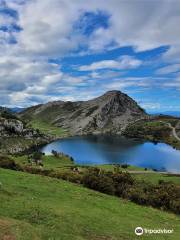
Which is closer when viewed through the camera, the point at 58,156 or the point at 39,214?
the point at 39,214

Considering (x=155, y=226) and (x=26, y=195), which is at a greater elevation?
(x=26, y=195)

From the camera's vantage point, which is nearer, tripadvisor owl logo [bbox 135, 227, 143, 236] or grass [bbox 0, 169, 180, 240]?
grass [bbox 0, 169, 180, 240]

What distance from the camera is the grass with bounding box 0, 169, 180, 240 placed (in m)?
22.1

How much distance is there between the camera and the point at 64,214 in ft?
88.6

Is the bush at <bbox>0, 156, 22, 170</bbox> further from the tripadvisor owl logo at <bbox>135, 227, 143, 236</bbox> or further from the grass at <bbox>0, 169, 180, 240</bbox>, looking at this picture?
the tripadvisor owl logo at <bbox>135, 227, 143, 236</bbox>

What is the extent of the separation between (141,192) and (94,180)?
6.46 meters

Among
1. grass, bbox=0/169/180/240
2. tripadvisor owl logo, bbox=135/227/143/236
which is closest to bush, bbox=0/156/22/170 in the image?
grass, bbox=0/169/180/240

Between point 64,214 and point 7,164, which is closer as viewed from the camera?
point 64,214

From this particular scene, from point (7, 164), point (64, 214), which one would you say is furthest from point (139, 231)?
point (7, 164)

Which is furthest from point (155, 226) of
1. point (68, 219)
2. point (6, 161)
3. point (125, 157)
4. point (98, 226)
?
point (125, 157)

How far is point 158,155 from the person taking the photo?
197500mm

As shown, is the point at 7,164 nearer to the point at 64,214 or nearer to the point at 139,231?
the point at 64,214

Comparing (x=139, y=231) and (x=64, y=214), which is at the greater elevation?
(x=64, y=214)

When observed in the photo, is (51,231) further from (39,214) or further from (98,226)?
(98,226)
